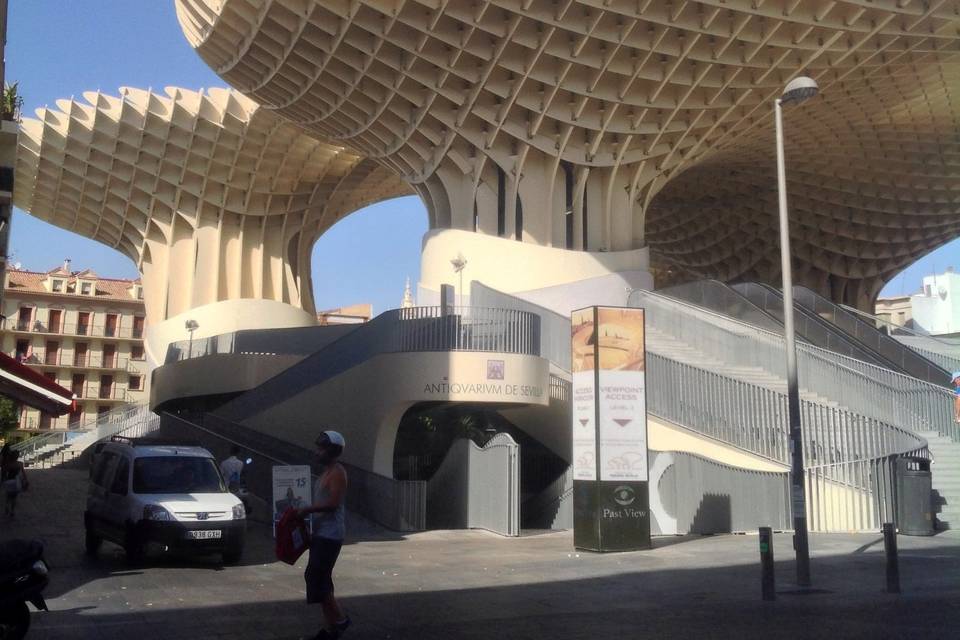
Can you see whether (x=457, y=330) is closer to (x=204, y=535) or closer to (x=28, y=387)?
(x=204, y=535)

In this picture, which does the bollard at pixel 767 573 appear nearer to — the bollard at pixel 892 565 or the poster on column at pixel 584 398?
the bollard at pixel 892 565

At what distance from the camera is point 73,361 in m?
64.8

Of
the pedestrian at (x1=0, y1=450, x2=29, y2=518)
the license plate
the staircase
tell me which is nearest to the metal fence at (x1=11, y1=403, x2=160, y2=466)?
the pedestrian at (x1=0, y1=450, x2=29, y2=518)

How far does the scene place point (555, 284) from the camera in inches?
1158

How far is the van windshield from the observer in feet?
40.7

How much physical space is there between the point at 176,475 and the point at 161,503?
109 centimetres

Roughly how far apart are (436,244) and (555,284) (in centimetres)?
452

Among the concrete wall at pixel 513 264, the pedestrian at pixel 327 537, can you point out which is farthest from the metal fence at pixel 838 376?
the pedestrian at pixel 327 537

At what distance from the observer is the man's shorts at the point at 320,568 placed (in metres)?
6.50

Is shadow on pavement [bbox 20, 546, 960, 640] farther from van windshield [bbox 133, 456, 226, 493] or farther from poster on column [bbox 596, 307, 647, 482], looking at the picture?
van windshield [bbox 133, 456, 226, 493]

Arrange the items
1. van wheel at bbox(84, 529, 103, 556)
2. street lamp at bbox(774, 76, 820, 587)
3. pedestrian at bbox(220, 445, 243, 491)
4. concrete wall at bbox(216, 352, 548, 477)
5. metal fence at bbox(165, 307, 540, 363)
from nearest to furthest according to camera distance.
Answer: street lamp at bbox(774, 76, 820, 587) → van wheel at bbox(84, 529, 103, 556) → pedestrian at bbox(220, 445, 243, 491) → concrete wall at bbox(216, 352, 548, 477) → metal fence at bbox(165, 307, 540, 363)

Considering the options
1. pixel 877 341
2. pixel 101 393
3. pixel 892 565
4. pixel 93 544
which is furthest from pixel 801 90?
pixel 101 393

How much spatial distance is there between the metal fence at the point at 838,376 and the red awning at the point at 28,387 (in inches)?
588

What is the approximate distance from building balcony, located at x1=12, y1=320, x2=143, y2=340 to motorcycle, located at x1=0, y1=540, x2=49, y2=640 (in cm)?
6246
